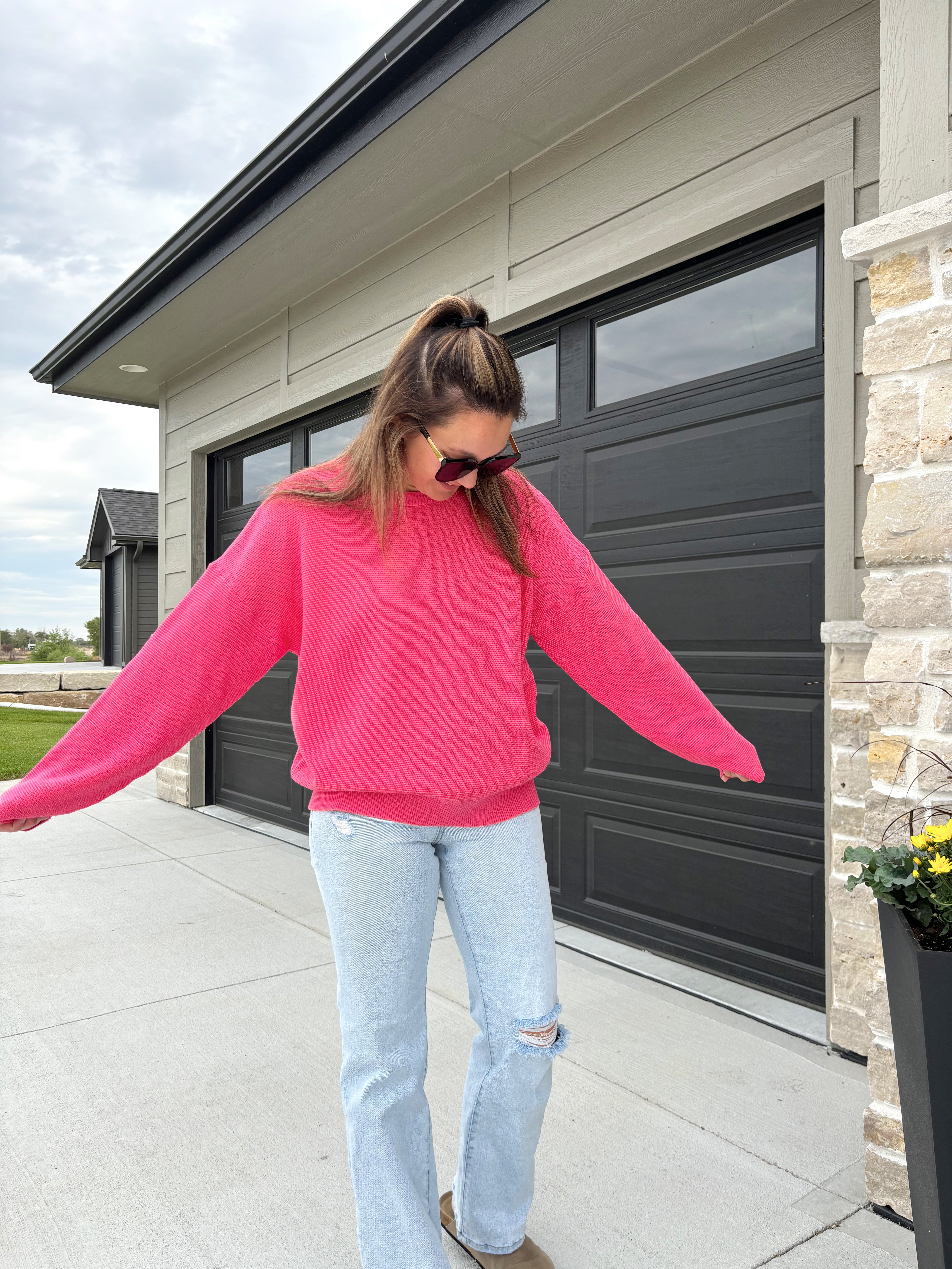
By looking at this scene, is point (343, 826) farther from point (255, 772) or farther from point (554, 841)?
point (255, 772)

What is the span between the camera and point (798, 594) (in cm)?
289

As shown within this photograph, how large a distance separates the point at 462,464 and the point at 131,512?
20.8m

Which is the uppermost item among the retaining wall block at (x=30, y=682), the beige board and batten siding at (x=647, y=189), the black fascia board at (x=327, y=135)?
the black fascia board at (x=327, y=135)

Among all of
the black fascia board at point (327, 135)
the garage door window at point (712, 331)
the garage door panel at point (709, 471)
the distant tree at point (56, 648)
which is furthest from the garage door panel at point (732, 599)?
the distant tree at point (56, 648)

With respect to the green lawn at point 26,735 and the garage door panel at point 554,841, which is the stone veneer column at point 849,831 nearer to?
the garage door panel at point 554,841

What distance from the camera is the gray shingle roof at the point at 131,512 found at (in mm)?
19328

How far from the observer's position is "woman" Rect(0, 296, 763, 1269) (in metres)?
1.39

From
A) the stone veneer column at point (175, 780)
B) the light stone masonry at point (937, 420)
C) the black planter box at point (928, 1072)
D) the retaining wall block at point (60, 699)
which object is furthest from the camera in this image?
the retaining wall block at point (60, 699)

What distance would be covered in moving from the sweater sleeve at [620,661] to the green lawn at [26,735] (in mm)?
6494

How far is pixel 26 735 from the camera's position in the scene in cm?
1189

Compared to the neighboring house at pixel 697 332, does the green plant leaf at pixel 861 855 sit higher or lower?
lower

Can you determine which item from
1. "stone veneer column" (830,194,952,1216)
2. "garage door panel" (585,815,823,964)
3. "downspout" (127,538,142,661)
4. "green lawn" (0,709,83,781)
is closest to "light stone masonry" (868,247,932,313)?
"stone veneer column" (830,194,952,1216)

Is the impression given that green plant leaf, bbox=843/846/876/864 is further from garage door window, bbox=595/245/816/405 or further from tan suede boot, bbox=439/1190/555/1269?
garage door window, bbox=595/245/816/405

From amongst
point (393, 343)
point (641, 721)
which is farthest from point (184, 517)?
point (641, 721)
